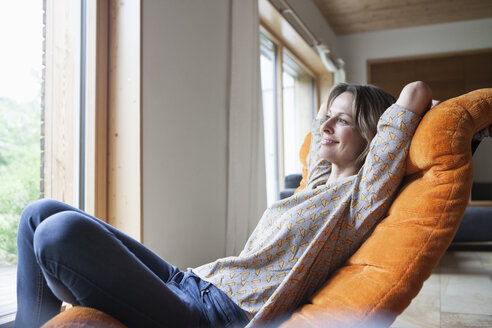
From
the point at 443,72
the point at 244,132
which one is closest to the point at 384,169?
the point at 244,132

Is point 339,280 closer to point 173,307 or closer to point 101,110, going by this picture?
point 173,307

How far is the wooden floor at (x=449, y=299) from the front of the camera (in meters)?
1.71

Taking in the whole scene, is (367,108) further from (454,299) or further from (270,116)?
(270,116)

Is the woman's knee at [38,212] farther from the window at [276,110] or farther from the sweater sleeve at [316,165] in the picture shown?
the window at [276,110]

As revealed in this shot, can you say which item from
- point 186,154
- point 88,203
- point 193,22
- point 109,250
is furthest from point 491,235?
point 109,250

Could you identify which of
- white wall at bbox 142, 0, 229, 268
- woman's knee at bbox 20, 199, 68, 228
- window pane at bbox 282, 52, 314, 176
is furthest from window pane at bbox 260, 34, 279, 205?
woman's knee at bbox 20, 199, 68, 228

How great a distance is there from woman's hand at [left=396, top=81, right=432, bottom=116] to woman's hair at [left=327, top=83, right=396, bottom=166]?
223mm

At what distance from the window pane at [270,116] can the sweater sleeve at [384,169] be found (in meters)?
3.31

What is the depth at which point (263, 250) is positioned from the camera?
1.10 metres

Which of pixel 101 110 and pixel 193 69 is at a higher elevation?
pixel 193 69

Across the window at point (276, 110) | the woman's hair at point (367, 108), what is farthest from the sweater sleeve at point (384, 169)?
the window at point (276, 110)

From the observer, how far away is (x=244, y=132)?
9.40ft

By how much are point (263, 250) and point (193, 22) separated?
176 cm

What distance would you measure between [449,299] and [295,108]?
393 cm
